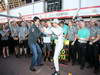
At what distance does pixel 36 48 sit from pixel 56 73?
1.26m

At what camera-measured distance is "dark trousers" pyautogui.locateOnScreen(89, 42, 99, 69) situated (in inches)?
233

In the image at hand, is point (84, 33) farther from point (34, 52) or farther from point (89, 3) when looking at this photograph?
point (89, 3)

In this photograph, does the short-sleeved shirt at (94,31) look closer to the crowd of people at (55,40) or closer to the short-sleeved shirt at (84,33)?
the crowd of people at (55,40)

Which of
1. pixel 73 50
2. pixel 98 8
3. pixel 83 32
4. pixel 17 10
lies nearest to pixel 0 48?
pixel 73 50

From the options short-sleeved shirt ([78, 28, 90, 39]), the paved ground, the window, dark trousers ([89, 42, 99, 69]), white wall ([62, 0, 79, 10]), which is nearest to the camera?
the paved ground

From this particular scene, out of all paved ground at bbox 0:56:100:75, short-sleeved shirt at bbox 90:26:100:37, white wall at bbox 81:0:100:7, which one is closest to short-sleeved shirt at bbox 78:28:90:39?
short-sleeved shirt at bbox 90:26:100:37

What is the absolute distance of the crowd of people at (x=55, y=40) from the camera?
5.93 m

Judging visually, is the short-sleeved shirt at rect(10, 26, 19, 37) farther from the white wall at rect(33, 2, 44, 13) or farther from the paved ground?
the white wall at rect(33, 2, 44, 13)

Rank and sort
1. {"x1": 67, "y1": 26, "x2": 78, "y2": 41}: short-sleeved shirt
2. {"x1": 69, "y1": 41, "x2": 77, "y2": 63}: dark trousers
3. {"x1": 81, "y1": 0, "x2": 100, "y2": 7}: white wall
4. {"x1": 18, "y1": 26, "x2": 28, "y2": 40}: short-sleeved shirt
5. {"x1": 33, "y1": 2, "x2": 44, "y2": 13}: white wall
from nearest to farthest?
1. {"x1": 69, "y1": 41, "x2": 77, "y2": 63}: dark trousers
2. {"x1": 67, "y1": 26, "x2": 78, "y2": 41}: short-sleeved shirt
3. {"x1": 18, "y1": 26, "x2": 28, "y2": 40}: short-sleeved shirt
4. {"x1": 81, "y1": 0, "x2": 100, "y2": 7}: white wall
5. {"x1": 33, "y1": 2, "x2": 44, "y2": 13}: white wall

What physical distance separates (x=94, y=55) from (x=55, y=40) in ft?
5.83

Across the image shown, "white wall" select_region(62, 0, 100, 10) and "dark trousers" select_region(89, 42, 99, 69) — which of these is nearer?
"dark trousers" select_region(89, 42, 99, 69)


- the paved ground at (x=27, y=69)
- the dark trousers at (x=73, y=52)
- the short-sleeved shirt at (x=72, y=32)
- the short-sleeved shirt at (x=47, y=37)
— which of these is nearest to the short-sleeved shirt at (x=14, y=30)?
the paved ground at (x=27, y=69)

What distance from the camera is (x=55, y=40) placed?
7.10 meters

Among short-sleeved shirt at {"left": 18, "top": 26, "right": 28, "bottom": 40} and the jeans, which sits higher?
short-sleeved shirt at {"left": 18, "top": 26, "right": 28, "bottom": 40}
